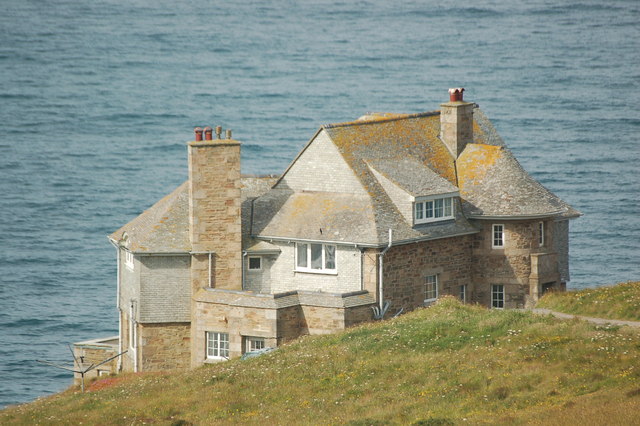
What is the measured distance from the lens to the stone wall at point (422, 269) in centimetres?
6159

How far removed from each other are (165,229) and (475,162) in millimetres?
15295

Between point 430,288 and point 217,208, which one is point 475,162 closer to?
point 430,288

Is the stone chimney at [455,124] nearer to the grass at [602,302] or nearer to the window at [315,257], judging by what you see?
the window at [315,257]

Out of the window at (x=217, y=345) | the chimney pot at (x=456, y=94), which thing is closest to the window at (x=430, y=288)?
the window at (x=217, y=345)

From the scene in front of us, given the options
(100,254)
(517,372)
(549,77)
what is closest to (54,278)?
(100,254)

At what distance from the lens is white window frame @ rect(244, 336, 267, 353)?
60250 mm

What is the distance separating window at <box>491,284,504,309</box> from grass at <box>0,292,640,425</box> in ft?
26.1

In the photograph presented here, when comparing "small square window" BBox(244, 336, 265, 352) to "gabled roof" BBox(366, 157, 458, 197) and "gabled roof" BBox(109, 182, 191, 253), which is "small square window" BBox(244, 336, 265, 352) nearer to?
"gabled roof" BBox(109, 182, 191, 253)

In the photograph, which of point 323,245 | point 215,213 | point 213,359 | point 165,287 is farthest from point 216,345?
point 323,245

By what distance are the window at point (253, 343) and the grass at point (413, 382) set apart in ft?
10.4

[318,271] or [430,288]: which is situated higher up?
[318,271]

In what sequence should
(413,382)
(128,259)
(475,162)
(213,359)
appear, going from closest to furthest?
1. (413,382)
2. (213,359)
3. (128,259)
4. (475,162)

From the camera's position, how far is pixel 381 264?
2399 inches

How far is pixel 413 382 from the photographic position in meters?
48.4
